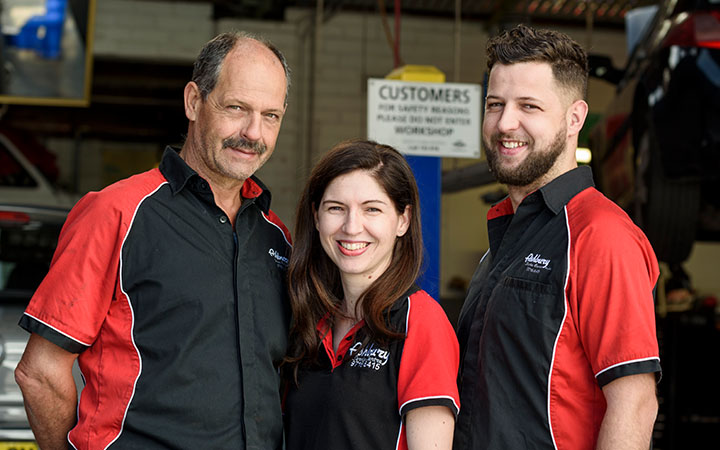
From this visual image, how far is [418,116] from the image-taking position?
382 centimetres

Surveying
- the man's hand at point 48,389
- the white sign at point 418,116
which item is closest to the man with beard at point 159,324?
the man's hand at point 48,389

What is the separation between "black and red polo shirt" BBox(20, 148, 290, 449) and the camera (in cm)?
199

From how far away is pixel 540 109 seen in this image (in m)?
2.13

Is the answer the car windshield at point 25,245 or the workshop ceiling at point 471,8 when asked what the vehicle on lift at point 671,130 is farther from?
the workshop ceiling at point 471,8

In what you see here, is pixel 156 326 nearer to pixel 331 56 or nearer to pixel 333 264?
pixel 333 264

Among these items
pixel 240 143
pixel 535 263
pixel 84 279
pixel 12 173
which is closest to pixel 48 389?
pixel 84 279

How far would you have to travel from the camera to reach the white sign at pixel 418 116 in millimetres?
3812

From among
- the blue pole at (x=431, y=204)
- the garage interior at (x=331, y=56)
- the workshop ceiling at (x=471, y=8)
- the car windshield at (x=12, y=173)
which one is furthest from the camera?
the garage interior at (x=331, y=56)

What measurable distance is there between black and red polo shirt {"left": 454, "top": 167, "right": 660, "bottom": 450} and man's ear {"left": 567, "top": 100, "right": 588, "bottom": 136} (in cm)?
11

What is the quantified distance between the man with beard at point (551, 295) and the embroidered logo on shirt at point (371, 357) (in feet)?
0.71

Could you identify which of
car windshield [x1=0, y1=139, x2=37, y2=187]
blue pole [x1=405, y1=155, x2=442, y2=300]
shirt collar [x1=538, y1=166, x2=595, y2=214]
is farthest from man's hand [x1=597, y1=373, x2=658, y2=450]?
car windshield [x1=0, y1=139, x2=37, y2=187]

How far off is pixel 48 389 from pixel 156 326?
1.01 ft

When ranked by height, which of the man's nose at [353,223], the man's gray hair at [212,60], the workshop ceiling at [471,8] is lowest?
the man's nose at [353,223]

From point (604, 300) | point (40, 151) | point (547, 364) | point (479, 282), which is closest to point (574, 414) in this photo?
point (547, 364)
